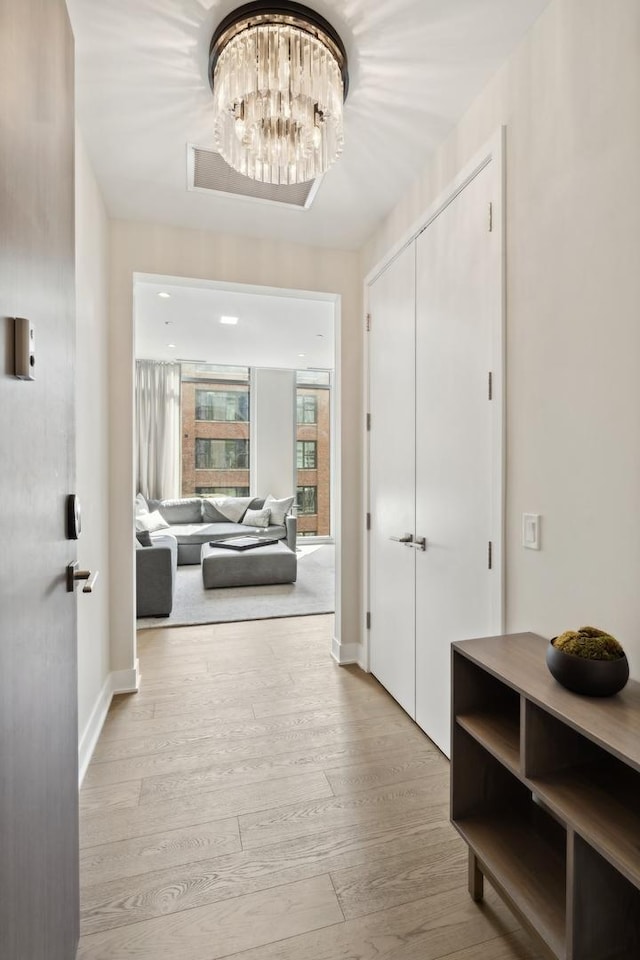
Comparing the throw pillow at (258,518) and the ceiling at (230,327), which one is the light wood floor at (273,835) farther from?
the throw pillow at (258,518)

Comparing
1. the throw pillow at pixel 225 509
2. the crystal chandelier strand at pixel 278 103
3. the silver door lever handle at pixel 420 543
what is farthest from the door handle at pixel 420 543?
the throw pillow at pixel 225 509

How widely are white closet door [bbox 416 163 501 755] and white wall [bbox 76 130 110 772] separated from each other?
Result: 152cm

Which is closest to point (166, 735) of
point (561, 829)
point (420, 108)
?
point (561, 829)

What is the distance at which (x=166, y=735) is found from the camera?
220cm

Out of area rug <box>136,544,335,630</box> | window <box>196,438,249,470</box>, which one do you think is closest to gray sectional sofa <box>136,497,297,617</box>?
area rug <box>136,544,335,630</box>

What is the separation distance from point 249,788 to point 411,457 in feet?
→ 5.26

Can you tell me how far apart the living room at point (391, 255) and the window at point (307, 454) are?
17.7 feet

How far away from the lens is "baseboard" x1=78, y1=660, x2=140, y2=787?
76.4 inches

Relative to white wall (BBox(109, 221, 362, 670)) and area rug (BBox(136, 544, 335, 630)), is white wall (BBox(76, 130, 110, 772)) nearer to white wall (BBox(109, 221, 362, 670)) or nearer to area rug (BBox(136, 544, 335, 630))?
white wall (BBox(109, 221, 362, 670))

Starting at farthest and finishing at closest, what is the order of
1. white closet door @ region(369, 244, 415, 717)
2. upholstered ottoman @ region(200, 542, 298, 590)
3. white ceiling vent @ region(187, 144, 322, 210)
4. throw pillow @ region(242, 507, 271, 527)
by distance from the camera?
throw pillow @ region(242, 507, 271, 527) → upholstered ottoman @ region(200, 542, 298, 590) → white closet door @ region(369, 244, 415, 717) → white ceiling vent @ region(187, 144, 322, 210)

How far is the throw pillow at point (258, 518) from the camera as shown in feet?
21.2

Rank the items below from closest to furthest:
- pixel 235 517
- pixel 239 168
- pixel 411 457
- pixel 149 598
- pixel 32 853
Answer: pixel 32 853, pixel 239 168, pixel 411 457, pixel 149 598, pixel 235 517

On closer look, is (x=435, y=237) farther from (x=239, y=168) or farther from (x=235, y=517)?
(x=235, y=517)

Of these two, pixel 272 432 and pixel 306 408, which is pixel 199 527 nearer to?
pixel 272 432
